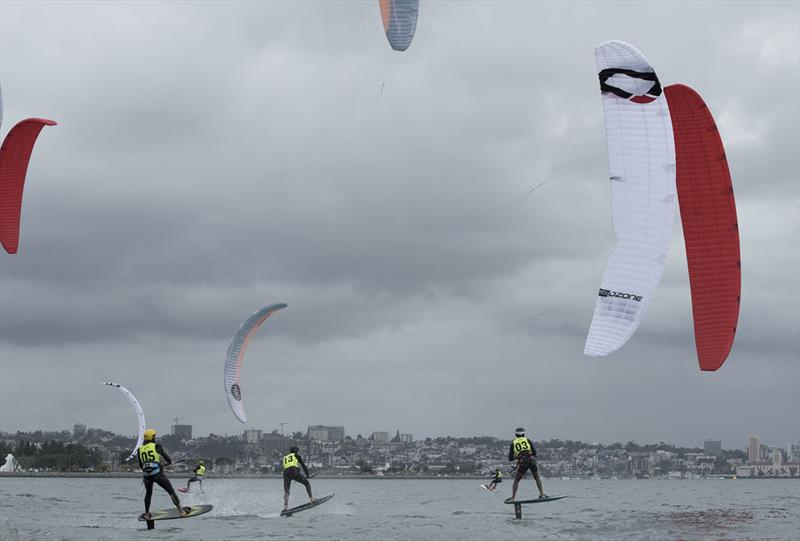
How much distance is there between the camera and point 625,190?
64.9 ft

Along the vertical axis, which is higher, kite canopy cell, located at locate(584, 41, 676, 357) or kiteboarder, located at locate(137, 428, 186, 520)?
kite canopy cell, located at locate(584, 41, 676, 357)

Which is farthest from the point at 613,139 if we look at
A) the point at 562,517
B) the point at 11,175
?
the point at 11,175

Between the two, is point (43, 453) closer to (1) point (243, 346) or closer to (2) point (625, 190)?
(1) point (243, 346)

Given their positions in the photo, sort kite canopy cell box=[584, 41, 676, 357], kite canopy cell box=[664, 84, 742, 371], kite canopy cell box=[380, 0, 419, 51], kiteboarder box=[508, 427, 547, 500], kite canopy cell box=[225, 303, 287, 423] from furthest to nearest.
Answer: kite canopy cell box=[225, 303, 287, 423] → kiteboarder box=[508, 427, 547, 500] → kite canopy cell box=[380, 0, 419, 51] → kite canopy cell box=[664, 84, 742, 371] → kite canopy cell box=[584, 41, 676, 357]

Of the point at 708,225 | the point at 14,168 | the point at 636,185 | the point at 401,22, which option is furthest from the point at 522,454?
the point at 14,168

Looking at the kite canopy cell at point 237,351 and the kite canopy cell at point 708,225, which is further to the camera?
the kite canopy cell at point 237,351

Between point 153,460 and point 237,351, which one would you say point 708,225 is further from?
point 237,351

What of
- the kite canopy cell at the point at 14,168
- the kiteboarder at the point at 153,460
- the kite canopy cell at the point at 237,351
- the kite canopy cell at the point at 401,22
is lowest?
the kiteboarder at the point at 153,460

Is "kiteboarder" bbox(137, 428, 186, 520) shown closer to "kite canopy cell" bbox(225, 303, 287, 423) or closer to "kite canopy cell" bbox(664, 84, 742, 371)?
"kite canopy cell" bbox(664, 84, 742, 371)

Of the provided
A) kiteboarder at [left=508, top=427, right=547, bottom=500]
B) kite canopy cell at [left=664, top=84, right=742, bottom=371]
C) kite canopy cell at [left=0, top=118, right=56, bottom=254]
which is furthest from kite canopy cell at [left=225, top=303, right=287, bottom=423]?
kite canopy cell at [left=664, top=84, right=742, bottom=371]

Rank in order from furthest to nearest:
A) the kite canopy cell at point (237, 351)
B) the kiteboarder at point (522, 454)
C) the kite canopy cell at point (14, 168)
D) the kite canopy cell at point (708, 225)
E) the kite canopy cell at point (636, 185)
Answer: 1. the kite canopy cell at point (237, 351)
2. the kite canopy cell at point (14, 168)
3. the kiteboarder at point (522, 454)
4. the kite canopy cell at point (708, 225)
5. the kite canopy cell at point (636, 185)

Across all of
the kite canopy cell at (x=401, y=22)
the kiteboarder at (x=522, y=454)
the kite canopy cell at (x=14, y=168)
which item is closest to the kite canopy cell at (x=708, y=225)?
Result: the kiteboarder at (x=522, y=454)

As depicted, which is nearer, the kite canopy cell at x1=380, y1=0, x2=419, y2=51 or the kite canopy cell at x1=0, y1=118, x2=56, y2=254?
the kite canopy cell at x1=380, y1=0, x2=419, y2=51

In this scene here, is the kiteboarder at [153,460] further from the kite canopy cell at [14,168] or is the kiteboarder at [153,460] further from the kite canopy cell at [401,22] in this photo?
the kite canopy cell at [401,22]
